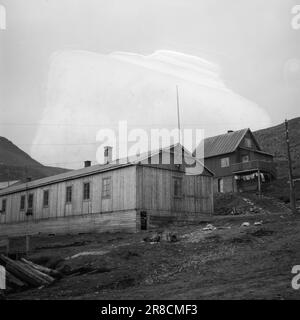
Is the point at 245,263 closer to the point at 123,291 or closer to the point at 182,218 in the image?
the point at 123,291

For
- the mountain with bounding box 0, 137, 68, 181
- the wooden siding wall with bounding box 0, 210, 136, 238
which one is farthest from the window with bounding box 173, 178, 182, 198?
the mountain with bounding box 0, 137, 68, 181

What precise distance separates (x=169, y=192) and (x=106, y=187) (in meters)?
4.50

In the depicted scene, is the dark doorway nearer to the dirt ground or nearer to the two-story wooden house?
the dirt ground

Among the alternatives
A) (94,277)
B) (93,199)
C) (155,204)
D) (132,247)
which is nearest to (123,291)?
(94,277)

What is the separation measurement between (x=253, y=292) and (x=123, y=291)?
4477mm

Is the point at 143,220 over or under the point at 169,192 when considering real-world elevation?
under

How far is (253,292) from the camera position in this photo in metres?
11.3

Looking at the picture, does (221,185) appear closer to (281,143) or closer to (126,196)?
(126,196)

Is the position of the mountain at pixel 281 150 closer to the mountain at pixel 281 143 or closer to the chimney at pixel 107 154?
the mountain at pixel 281 143

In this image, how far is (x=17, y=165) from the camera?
492 ft

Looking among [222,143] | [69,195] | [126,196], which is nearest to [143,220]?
[126,196]

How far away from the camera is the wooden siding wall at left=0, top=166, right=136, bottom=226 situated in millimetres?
30719

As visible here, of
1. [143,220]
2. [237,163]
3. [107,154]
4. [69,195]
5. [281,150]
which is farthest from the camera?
[281,150]

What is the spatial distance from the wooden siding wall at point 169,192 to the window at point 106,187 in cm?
272
